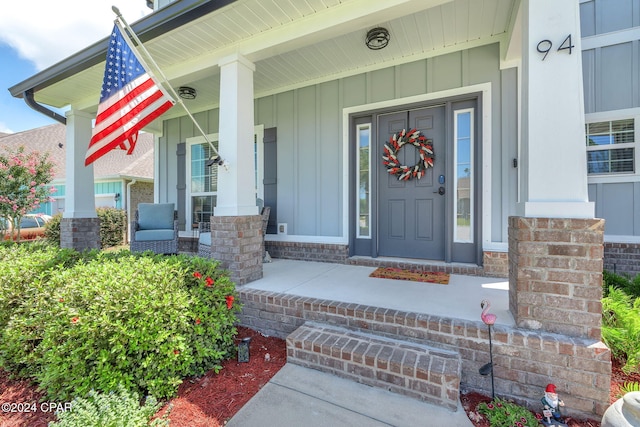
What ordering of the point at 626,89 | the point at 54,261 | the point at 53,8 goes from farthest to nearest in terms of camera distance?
1. the point at 53,8
2. the point at 626,89
3. the point at 54,261

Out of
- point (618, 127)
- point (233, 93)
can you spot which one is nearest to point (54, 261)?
point (233, 93)

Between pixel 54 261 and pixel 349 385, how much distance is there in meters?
2.81

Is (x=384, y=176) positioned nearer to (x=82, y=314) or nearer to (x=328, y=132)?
(x=328, y=132)

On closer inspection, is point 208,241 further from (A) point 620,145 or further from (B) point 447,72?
(A) point 620,145

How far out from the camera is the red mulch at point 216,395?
1.65 meters

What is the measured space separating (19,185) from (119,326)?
20.8 ft

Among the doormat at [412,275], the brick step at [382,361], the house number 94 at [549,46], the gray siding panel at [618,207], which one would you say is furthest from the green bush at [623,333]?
the house number 94 at [549,46]

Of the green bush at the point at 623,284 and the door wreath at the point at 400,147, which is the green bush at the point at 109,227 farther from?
the green bush at the point at 623,284

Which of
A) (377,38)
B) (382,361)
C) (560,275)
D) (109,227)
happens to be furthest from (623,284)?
(109,227)

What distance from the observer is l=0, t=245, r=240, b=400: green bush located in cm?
174

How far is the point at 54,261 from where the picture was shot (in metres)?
2.56

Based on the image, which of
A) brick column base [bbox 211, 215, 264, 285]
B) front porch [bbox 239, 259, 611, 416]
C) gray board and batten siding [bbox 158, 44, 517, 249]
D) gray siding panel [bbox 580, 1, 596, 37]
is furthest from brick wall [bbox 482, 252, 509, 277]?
gray siding panel [bbox 580, 1, 596, 37]

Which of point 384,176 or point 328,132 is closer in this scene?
point 384,176

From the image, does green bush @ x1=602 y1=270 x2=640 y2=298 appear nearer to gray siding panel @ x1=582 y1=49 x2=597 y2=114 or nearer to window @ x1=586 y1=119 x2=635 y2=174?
window @ x1=586 y1=119 x2=635 y2=174
